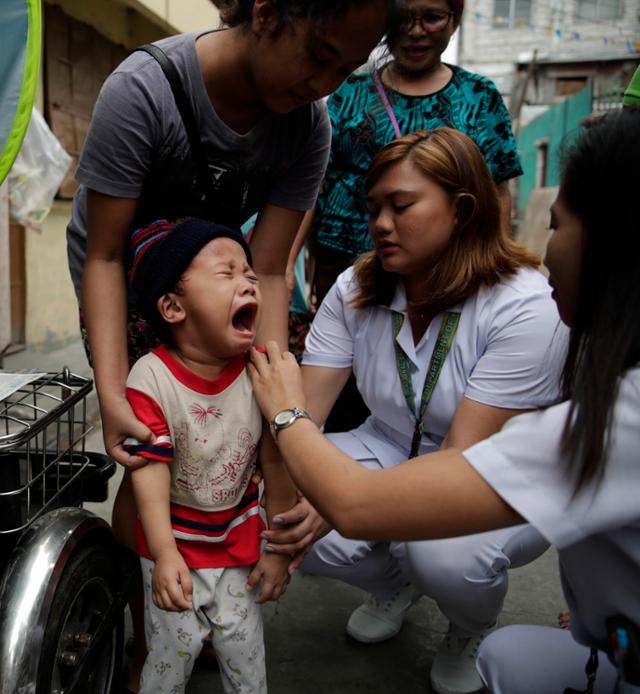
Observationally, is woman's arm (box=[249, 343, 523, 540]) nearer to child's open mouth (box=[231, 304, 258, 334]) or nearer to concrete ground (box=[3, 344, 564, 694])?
child's open mouth (box=[231, 304, 258, 334])

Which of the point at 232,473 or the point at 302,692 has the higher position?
the point at 232,473

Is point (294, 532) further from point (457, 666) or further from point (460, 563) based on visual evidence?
point (457, 666)

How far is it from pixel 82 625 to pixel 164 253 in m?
0.87

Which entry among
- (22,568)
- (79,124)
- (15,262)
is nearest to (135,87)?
(22,568)

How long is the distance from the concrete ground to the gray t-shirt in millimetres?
1263

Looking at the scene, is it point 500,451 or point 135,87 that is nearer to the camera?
point 500,451

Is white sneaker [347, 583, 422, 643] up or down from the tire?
down

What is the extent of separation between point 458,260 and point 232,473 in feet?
2.68

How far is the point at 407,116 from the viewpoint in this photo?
2.56m


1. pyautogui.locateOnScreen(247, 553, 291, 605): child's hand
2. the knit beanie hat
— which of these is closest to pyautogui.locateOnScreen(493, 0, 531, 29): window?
the knit beanie hat

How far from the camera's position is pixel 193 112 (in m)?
1.67

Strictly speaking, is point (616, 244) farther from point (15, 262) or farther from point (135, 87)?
point (15, 262)

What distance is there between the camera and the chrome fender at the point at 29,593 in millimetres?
1351

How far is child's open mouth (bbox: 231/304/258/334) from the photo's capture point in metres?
1.64
